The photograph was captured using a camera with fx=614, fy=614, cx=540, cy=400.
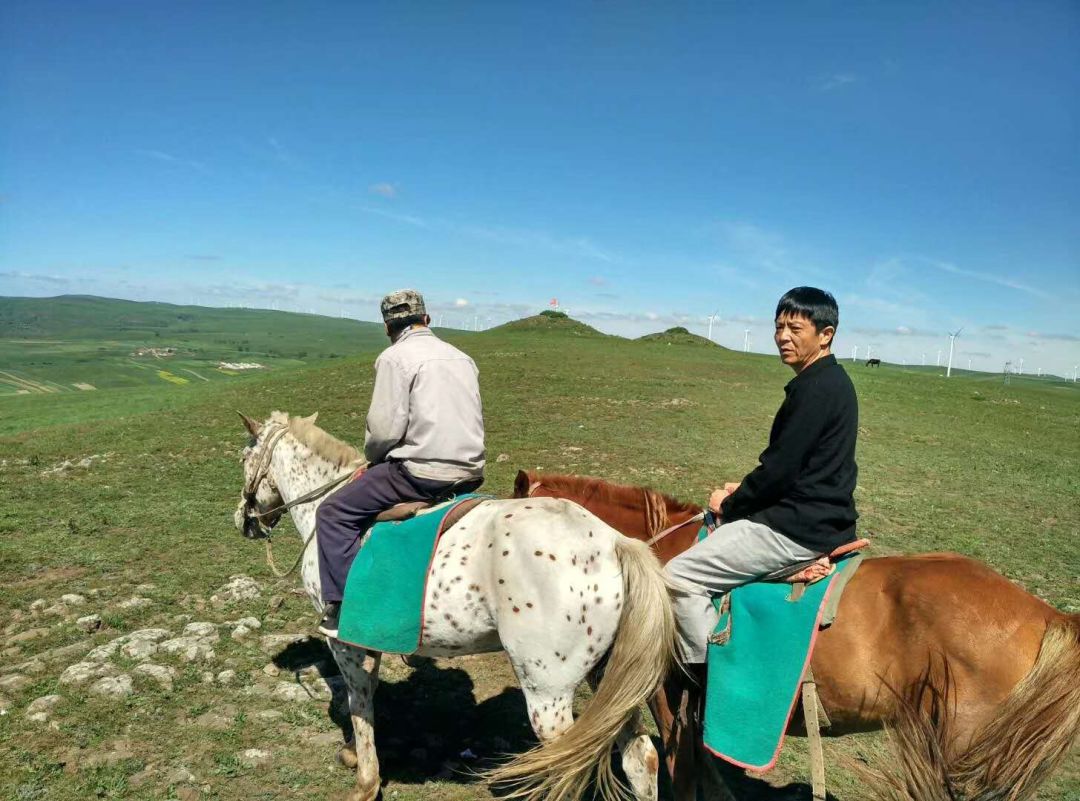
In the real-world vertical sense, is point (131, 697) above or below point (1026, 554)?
below

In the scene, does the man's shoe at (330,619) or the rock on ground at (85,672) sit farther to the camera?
the rock on ground at (85,672)

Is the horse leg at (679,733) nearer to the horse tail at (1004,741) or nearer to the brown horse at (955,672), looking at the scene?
the brown horse at (955,672)

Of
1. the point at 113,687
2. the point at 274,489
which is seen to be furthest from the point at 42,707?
the point at 274,489

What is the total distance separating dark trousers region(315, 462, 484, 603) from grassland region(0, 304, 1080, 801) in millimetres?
1552

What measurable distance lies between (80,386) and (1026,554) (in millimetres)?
72600

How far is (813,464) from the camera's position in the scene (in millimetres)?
3391

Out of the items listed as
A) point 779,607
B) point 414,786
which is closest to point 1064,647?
point 779,607

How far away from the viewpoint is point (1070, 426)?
21922mm

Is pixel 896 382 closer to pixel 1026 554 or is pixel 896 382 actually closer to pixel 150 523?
pixel 1026 554

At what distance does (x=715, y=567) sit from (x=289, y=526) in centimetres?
838

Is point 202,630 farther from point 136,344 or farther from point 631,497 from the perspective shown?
point 136,344

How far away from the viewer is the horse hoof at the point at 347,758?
4.55 metres

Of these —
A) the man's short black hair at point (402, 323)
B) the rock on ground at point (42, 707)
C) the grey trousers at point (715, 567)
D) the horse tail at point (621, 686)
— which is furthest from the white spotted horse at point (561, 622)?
the rock on ground at point (42, 707)

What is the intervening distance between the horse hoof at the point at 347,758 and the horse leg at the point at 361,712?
0.21 ft
